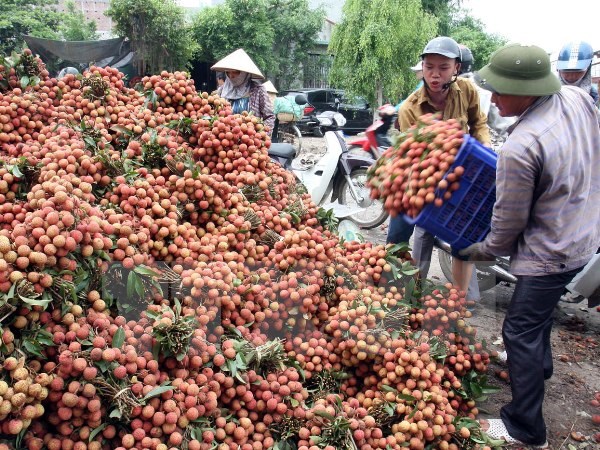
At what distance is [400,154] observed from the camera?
2605mm

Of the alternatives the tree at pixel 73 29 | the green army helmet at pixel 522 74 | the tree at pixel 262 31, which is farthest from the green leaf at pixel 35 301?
the tree at pixel 73 29

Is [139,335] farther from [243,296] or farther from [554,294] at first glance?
[554,294]

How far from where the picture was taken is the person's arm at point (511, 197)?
83.6 inches

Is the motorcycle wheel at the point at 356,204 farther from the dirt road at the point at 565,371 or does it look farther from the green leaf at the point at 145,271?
the green leaf at the point at 145,271

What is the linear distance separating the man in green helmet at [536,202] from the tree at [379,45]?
15863 millimetres

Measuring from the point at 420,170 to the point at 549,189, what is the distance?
1.90 ft

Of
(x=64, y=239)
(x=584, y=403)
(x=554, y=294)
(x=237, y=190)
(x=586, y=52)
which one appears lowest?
(x=584, y=403)

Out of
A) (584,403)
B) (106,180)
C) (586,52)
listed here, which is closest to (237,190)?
(106,180)

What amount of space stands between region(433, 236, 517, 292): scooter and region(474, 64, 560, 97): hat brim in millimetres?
1634

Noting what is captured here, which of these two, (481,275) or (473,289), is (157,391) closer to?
(473,289)

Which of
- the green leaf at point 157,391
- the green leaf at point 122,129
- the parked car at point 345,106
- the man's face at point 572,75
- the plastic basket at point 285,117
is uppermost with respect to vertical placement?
the man's face at point 572,75

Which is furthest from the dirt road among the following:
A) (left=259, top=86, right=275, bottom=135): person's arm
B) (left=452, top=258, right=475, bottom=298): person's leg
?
(left=259, top=86, right=275, bottom=135): person's arm

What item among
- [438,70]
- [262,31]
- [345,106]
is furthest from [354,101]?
[438,70]

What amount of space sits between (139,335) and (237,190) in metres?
1.01
